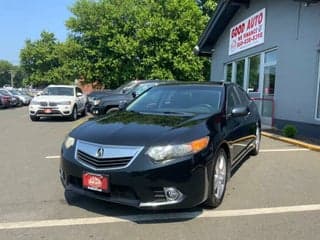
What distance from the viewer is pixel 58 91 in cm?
1878

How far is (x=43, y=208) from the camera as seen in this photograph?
5.18m

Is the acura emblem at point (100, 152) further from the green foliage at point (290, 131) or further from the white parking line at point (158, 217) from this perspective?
the green foliage at point (290, 131)

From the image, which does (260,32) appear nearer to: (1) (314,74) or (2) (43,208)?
(1) (314,74)

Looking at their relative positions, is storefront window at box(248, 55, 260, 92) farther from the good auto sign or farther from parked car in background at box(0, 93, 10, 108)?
parked car in background at box(0, 93, 10, 108)

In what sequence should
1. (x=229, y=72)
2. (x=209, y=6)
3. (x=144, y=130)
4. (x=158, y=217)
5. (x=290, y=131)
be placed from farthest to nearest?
(x=209, y=6), (x=229, y=72), (x=290, y=131), (x=144, y=130), (x=158, y=217)

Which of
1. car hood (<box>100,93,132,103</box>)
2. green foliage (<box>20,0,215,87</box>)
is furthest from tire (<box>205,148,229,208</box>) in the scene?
green foliage (<box>20,0,215,87</box>)

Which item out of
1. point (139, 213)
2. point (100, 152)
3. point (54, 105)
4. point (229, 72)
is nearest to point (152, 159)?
point (100, 152)

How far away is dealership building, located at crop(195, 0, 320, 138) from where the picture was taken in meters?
12.4

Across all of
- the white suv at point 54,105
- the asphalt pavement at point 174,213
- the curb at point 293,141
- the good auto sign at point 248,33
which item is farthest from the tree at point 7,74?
the asphalt pavement at point 174,213

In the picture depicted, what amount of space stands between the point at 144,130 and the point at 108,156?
0.58m

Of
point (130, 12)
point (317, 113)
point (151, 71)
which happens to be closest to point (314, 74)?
point (317, 113)

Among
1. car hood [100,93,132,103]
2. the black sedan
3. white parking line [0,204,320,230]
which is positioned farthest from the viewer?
car hood [100,93,132,103]

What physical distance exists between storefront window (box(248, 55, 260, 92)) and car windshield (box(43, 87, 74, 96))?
7.86m

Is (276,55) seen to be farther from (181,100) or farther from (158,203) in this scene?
(158,203)
